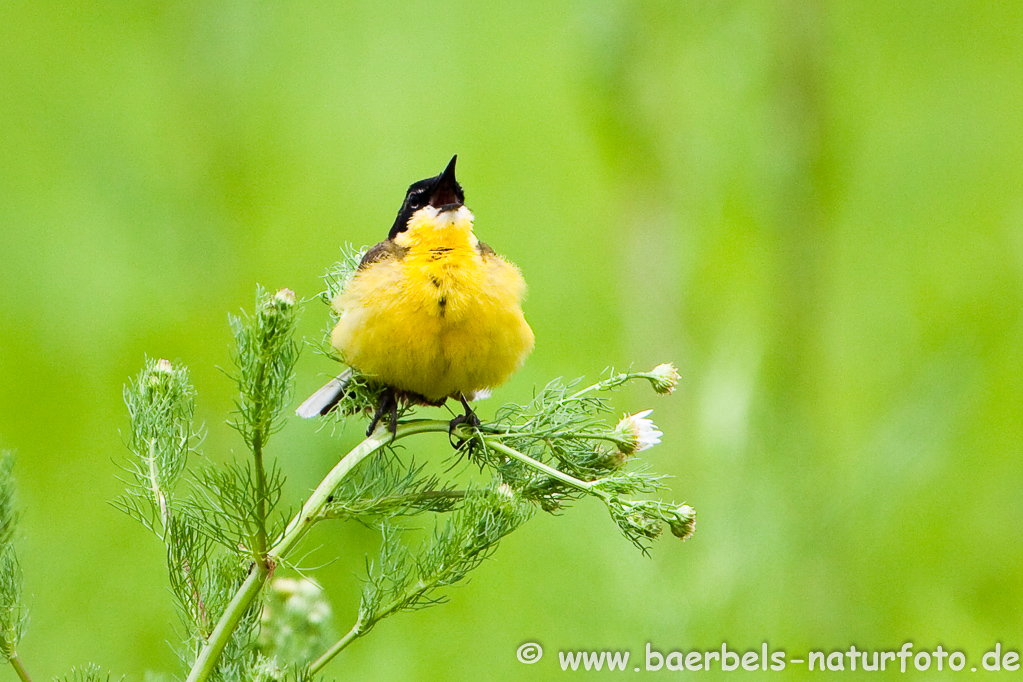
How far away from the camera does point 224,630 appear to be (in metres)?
1.50

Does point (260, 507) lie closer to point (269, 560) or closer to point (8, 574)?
point (269, 560)

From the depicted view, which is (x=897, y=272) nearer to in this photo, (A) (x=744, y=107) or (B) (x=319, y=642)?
(A) (x=744, y=107)

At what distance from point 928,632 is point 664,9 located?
201 centimetres

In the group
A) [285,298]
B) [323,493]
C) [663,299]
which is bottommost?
[323,493]

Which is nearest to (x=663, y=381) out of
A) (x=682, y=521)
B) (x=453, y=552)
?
(x=682, y=521)

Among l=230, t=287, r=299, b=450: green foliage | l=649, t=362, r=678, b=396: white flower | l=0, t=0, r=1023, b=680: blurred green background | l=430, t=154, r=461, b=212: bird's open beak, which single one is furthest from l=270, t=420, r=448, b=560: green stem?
l=430, t=154, r=461, b=212: bird's open beak

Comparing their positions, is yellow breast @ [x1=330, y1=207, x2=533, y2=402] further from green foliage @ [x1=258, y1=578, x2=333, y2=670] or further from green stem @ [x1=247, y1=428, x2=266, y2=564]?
green stem @ [x1=247, y1=428, x2=266, y2=564]

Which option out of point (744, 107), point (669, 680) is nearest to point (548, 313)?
point (744, 107)

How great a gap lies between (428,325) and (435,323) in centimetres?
2

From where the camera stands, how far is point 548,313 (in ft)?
14.1

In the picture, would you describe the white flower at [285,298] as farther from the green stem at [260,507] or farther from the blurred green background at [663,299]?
the blurred green background at [663,299]

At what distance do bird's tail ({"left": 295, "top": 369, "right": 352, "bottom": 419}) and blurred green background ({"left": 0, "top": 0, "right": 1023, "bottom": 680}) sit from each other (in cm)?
40

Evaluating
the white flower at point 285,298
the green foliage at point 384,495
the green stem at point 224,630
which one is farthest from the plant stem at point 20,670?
the white flower at point 285,298

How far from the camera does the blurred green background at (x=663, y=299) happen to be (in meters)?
2.84
